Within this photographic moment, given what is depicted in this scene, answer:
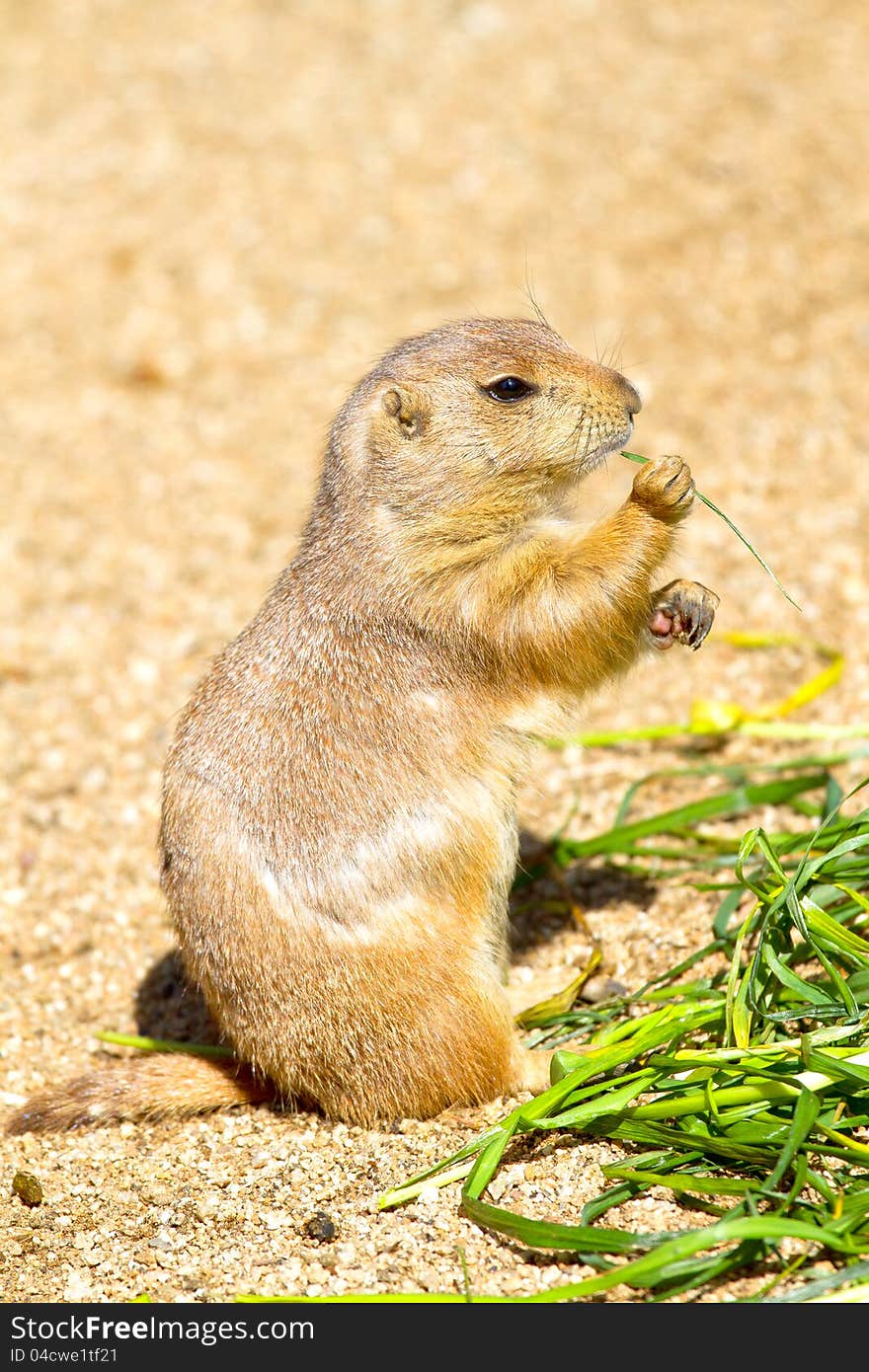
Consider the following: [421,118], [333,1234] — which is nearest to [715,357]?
[421,118]

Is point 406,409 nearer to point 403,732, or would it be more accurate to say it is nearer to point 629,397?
point 629,397

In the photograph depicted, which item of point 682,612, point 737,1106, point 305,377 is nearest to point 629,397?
point 682,612

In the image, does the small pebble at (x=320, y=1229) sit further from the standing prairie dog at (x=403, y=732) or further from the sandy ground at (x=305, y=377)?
the standing prairie dog at (x=403, y=732)

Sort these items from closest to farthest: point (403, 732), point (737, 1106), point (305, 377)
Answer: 1. point (737, 1106)
2. point (403, 732)
3. point (305, 377)

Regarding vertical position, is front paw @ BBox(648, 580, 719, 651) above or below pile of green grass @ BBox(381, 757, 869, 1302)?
above

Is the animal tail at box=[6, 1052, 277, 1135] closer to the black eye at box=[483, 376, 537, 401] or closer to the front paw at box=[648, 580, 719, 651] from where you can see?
the front paw at box=[648, 580, 719, 651]

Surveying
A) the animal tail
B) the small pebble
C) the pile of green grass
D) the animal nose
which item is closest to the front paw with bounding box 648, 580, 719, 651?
the animal nose
